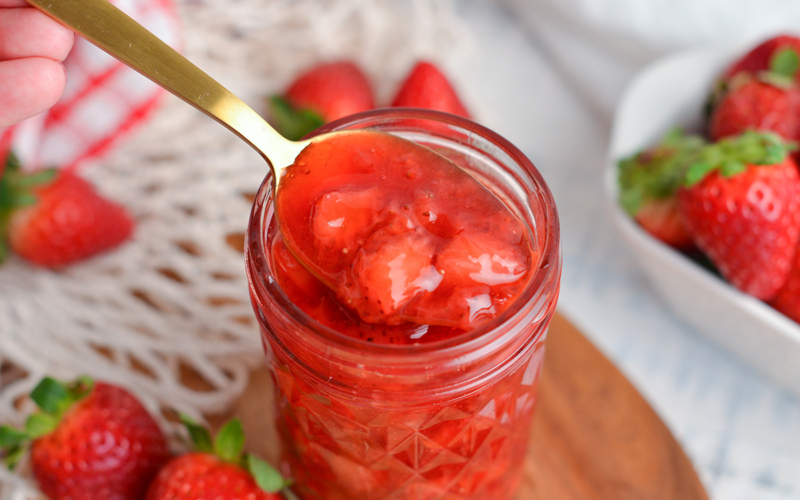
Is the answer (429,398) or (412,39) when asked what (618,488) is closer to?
(429,398)

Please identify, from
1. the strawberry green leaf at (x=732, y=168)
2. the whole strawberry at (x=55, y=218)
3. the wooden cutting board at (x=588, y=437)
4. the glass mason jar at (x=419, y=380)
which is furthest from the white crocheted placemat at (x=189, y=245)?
the strawberry green leaf at (x=732, y=168)

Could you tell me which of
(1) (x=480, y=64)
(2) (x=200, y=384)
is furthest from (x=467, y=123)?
(1) (x=480, y=64)

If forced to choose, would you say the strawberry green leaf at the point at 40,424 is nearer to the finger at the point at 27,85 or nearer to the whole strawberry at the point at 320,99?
the finger at the point at 27,85

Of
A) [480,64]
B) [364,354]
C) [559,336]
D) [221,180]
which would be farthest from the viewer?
[480,64]

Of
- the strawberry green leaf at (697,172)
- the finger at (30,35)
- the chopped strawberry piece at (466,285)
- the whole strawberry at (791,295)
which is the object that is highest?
the finger at (30,35)

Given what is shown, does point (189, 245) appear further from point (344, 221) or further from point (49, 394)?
point (344, 221)

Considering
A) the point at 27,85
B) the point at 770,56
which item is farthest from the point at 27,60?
the point at 770,56
